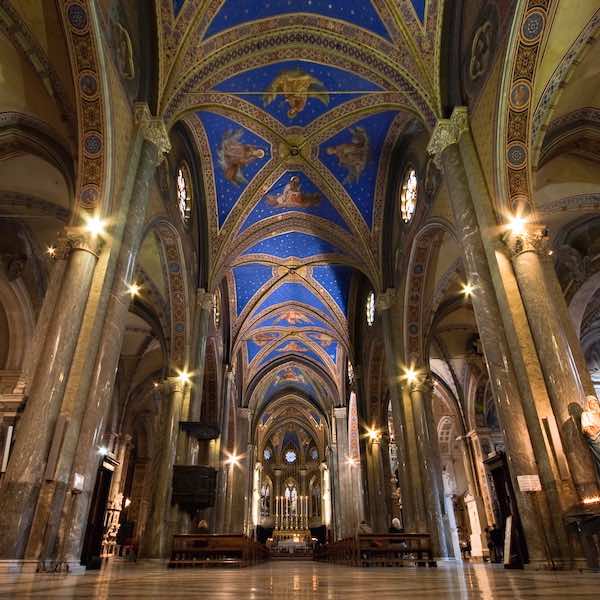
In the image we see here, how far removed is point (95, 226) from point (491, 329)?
6734 millimetres

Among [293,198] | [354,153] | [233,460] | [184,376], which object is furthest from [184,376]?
[233,460]

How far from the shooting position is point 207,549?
364 inches

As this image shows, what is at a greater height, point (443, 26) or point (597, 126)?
point (443, 26)

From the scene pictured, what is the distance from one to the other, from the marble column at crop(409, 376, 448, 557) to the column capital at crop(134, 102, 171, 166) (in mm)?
9107

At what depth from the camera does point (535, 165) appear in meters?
8.26

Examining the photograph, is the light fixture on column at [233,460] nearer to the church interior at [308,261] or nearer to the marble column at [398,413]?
the church interior at [308,261]

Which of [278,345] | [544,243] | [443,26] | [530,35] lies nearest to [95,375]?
[544,243]

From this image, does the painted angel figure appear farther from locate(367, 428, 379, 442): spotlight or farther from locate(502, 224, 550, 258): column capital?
locate(367, 428, 379, 442): spotlight

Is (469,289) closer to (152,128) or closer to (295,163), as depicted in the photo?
(152,128)

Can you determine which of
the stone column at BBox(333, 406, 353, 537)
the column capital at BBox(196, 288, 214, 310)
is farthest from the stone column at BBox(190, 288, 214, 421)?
the stone column at BBox(333, 406, 353, 537)

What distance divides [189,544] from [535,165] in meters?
10.1

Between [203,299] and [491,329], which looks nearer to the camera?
[491,329]

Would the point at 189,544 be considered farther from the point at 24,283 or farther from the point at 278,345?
the point at 278,345

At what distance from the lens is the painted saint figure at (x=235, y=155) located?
14203 mm
